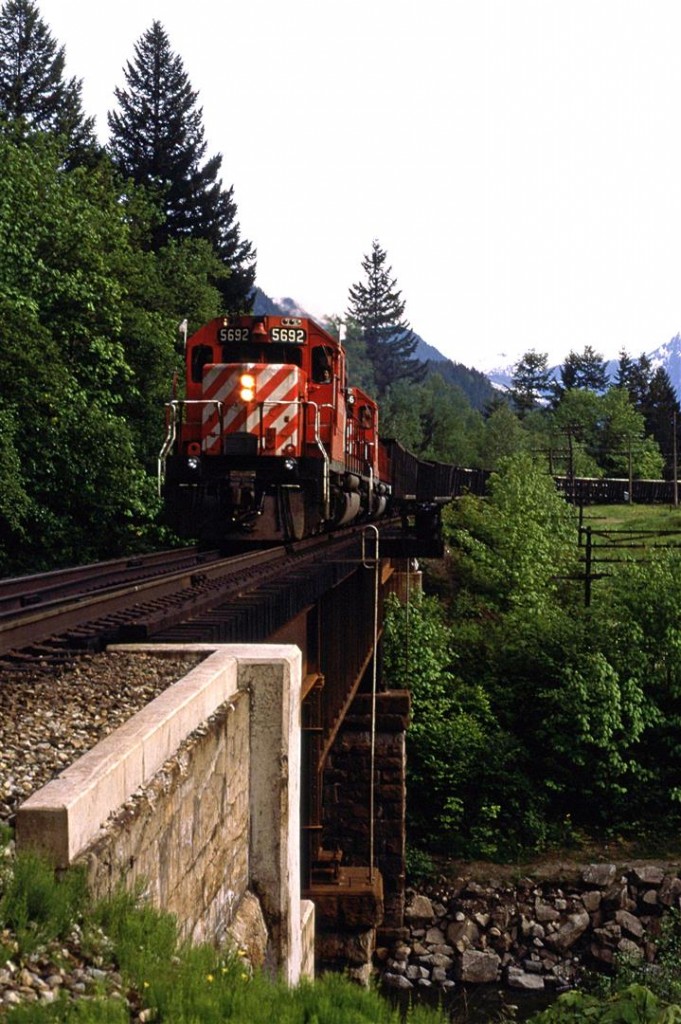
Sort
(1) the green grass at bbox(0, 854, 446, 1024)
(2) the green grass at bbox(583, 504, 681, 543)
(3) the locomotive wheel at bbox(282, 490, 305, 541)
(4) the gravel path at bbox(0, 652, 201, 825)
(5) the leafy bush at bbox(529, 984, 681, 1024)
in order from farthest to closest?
(2) the green grass at bbox(583, 504, 681, 543) → (3) the locomotive wheel at bbox(282, 490, 305, 541) → (5) the leafy bush at bbox(529, 984, 681, 1024) → (4) the gravel path at bbox(0, 652, 201, 825) → (1) the green grass at bbox(0, 854, 446, 1024)

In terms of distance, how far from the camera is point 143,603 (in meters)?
8.53

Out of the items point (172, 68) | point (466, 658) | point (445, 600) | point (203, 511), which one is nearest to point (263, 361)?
point (203, 511)

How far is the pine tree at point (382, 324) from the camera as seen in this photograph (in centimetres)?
14312

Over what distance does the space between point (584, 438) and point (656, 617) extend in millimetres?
80087

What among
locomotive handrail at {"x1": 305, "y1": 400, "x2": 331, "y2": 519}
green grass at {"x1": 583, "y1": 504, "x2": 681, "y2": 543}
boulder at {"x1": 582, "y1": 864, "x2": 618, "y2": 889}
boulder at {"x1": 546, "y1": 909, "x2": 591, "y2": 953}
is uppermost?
locomotive handrail at {"x1": 305, "y1": 400, "x2": 331, "y2": 519}

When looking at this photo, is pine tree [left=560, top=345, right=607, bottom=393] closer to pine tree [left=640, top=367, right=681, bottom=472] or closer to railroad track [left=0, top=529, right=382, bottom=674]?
pine tree [left=640, top=367, right=681, bottom=472]

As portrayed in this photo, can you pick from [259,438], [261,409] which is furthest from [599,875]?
[261,409]

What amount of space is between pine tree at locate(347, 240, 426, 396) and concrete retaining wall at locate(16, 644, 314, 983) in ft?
451

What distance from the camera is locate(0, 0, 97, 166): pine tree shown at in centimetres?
5069

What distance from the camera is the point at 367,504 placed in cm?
2309

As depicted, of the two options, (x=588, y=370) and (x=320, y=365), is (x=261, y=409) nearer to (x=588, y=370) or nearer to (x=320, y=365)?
(x=320, y=365)

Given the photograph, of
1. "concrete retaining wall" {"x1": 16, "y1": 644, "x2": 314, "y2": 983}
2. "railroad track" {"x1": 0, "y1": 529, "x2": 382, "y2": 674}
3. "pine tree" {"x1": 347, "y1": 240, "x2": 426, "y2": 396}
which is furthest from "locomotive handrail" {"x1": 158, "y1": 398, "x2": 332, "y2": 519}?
"pine tree" {"x1": 347, "y1": 240, "x2": 426, "y2": 396}

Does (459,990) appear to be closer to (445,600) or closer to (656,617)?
(656,617)

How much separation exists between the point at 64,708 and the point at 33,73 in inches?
2108
